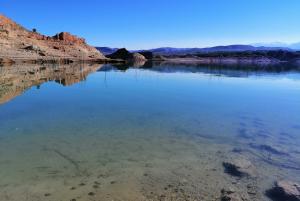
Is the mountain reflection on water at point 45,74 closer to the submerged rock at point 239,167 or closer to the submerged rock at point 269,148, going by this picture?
the submerged rock at point 269,148

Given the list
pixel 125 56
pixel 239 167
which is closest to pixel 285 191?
pixel 239 167

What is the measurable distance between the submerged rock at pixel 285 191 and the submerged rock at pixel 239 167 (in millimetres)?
682

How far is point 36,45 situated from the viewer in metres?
62.5

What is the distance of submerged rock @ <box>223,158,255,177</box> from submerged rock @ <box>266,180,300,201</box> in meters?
0.68

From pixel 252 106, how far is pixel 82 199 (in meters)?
11.5

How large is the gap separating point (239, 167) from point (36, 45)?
Answer: 61.4m

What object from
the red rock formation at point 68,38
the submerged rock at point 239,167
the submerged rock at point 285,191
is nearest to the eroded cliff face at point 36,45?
the red rock formation at point 68,38

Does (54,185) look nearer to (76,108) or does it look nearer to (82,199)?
(82,199)

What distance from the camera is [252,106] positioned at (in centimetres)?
1536

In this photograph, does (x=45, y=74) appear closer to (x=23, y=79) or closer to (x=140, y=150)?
(x=23, y=79)

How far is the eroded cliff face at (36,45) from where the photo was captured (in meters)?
53.8

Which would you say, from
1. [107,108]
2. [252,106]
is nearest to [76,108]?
[107,108]

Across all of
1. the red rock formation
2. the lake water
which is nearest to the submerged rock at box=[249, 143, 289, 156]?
the lake water

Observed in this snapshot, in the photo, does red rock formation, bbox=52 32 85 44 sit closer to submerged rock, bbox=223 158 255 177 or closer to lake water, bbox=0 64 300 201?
lake water, bbox=0 64 300 201
